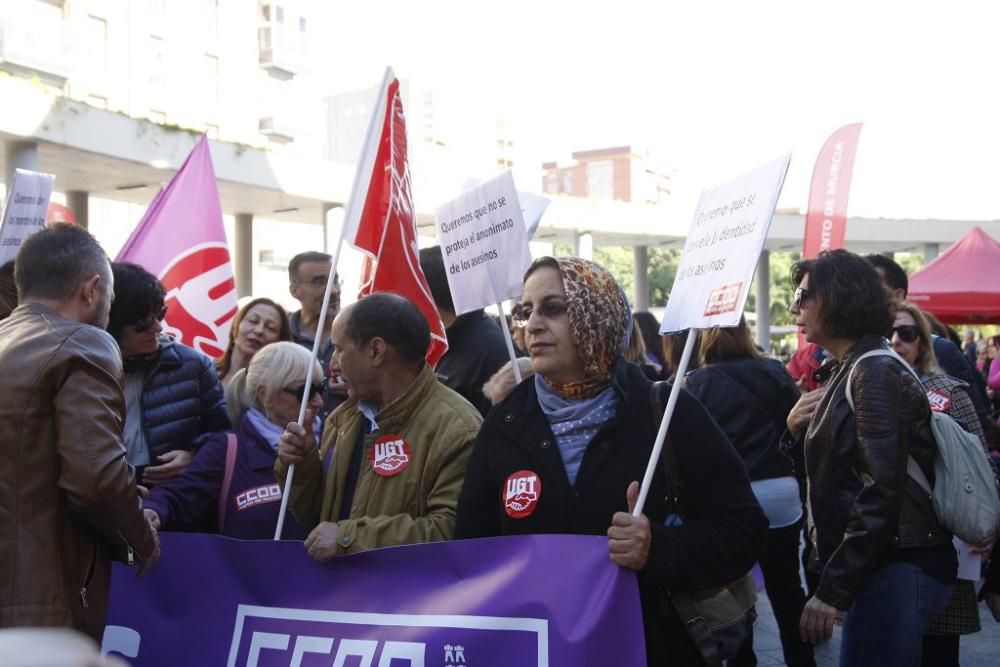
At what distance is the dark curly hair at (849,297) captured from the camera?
368 centimetres

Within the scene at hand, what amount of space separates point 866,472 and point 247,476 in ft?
7.58

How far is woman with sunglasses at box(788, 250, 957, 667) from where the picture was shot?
3.44 metres

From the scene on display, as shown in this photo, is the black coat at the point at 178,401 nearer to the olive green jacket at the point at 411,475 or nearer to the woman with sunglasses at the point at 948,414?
the olive green jacket at the point at 411,475

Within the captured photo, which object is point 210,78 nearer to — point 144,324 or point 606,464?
point 144,324

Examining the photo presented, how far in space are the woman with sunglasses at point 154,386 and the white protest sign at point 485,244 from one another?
1225 mm

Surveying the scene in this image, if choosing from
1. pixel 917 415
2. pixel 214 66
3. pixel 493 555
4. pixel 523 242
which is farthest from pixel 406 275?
pixel 214 66

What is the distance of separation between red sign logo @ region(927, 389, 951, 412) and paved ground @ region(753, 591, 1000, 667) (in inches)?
109

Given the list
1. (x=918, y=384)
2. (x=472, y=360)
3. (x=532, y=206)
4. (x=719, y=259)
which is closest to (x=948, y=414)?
(x=918, y=384)

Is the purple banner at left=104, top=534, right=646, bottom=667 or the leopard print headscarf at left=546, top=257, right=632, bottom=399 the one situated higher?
the leopard print headscarf at left=546, top=257, right=632, bottom=399

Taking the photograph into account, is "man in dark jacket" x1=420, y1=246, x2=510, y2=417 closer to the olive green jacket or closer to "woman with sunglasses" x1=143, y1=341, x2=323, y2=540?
"woman with sunglasses" x1=143, y1=341, x2=323, y2=540

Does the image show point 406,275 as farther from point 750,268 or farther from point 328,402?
point 750,268

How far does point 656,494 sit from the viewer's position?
3082mm

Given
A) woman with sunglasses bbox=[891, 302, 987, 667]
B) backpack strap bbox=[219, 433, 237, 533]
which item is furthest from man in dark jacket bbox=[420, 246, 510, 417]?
woman with sunglasses bbox=[891, 302, 987, 667]

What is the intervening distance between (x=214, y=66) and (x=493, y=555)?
44.6m
